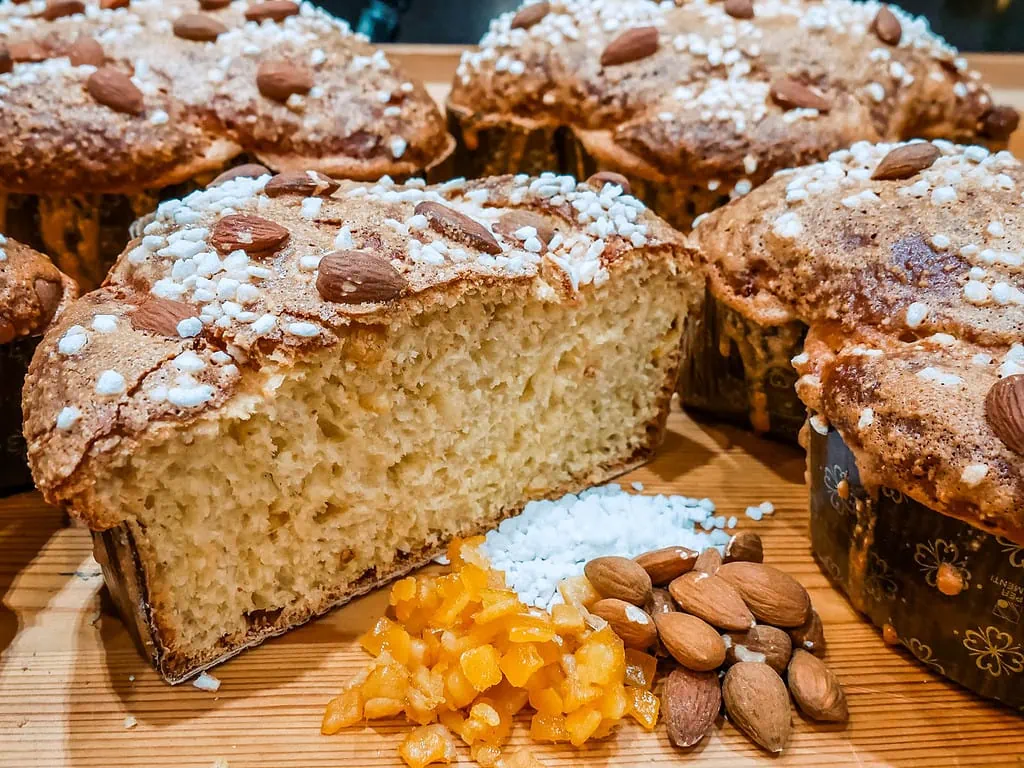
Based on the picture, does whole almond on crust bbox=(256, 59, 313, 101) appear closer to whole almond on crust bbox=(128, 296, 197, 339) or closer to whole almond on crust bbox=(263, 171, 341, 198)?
whole almond on crust bbox=(263, 171, 341, 198)

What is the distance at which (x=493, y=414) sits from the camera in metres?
2.17

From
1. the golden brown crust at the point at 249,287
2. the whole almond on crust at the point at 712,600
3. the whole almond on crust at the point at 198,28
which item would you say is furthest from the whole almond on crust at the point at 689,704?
the whole almond on crust at the point at 198,28

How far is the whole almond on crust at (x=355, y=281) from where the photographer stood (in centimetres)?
181

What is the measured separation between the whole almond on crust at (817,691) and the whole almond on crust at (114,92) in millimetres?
2321

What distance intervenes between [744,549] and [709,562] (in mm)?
100

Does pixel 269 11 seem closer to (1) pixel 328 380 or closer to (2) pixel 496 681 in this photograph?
(1) pixel 328 380

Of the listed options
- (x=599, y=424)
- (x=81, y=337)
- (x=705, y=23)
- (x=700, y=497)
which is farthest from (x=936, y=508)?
(x=705, y=23)

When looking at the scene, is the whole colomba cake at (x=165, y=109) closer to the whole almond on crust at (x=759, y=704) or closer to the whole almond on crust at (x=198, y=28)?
the whole almond on crust at (x=198, y=28)

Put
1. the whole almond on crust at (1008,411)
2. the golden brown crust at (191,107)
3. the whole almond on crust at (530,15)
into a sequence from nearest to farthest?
the whole almond on crust at (1008,411), the golden brown crust at (191,107), the whole almond on crust at (530,15)

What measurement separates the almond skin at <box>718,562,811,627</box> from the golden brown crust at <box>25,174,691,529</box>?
2.44 feet

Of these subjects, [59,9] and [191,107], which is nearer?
[191,107]

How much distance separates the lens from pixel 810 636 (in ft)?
6.21

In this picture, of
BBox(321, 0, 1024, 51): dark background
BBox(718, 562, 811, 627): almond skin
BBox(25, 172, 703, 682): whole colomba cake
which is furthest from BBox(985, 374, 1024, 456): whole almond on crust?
BBox(321, 0, 1024, 51): dark background

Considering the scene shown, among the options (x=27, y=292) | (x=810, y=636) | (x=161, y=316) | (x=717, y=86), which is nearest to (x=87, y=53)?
(x=27, y=292)
